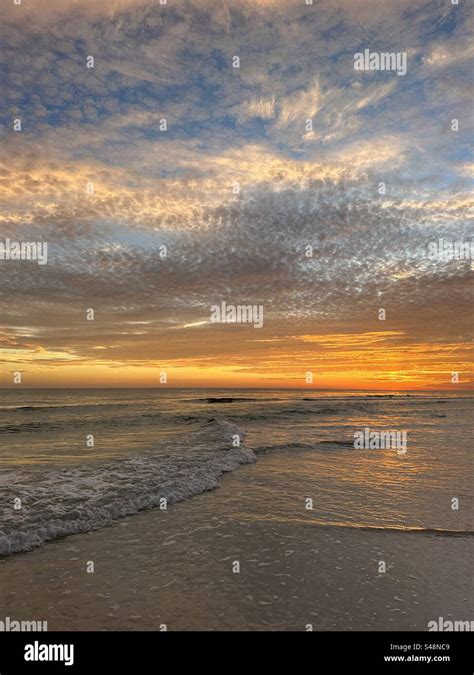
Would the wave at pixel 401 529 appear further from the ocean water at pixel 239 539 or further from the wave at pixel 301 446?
the wave at pixel 301 446

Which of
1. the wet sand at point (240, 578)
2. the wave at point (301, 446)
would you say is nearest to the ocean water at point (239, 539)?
the wet sand at point (240, 578)

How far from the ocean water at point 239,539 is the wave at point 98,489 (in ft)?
0.16

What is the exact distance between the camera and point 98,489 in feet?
41.4

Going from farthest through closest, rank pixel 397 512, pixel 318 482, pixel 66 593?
pixel 318 482 < pixel 397 512 < pixel 66 593

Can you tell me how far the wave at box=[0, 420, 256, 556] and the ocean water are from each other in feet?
0.16

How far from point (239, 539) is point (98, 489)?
223 inches

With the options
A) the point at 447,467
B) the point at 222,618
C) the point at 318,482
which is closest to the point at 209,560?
the point at 222,618

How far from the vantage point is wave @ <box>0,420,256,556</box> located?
9.47 metres

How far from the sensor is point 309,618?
5.88 meters

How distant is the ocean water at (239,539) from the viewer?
615 centimetres

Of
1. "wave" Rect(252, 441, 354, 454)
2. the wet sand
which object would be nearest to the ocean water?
the wet sand

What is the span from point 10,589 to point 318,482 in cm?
983

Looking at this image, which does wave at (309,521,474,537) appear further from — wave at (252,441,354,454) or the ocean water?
wave at (252,441,354,454)
